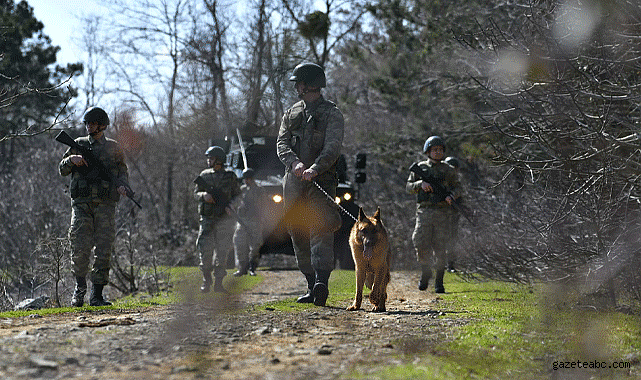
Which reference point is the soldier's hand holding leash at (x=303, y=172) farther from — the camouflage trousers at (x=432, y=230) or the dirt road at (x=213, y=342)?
the camouflage trousers at (x=432, y=230)

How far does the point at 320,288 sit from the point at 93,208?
2811mm

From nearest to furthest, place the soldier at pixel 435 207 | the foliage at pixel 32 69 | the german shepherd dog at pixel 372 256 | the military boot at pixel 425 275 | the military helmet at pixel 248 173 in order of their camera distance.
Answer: the german shepherd dog at pixel 372 256, the soldier at pixel 435 207, the military boot at pixel 425 275, the military helmet at pixel 248 173, the foliage at pixel 32 69

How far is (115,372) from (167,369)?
290 mm

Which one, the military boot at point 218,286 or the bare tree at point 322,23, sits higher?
the bare tree at point 322,23

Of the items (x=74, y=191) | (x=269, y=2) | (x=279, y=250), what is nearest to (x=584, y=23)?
(x=74, y=191)

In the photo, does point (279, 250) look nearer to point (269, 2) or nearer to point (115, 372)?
point (115, 372)

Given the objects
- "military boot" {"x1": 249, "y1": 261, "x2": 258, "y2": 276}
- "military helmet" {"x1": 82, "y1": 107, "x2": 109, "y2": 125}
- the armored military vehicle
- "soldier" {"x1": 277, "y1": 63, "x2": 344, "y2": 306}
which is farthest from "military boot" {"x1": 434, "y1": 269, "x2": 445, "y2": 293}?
"military boot" {"x1": 249, "y1": 261, "x2": 258, "y2": 276}

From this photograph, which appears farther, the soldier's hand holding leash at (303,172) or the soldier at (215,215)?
the soldier at (215,215)

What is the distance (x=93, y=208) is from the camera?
8.88m

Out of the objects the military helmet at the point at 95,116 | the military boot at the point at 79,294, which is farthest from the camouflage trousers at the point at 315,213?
the military boot at the point at 79,294

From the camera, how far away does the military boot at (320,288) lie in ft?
26.4

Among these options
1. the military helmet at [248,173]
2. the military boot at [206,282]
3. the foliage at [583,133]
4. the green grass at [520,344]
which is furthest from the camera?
the military helmet at [248,173]

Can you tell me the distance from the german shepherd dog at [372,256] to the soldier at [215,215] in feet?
14.6

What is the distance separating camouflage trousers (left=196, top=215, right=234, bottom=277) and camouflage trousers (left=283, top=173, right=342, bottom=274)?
380 cm
